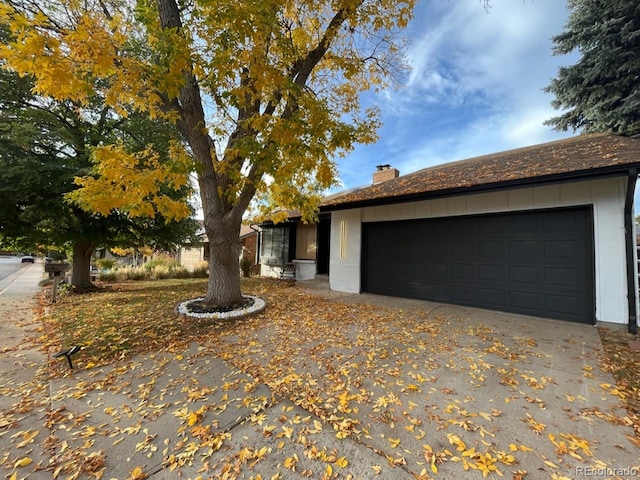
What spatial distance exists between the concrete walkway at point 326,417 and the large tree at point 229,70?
3.07 meters

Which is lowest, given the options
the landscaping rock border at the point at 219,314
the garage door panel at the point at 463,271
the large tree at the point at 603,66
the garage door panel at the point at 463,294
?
the landscaping rock border at the point at 219,314

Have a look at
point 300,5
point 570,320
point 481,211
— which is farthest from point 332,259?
point 300,5

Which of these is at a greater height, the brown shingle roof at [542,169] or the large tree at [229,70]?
the large tree at [229,70]

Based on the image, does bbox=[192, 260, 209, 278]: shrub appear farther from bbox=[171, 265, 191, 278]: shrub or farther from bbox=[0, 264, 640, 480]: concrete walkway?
bbox=[0, 264, 640, 480]: concrete walkway

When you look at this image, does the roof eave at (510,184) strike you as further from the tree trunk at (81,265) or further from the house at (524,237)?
the tree trunk at (81,265)

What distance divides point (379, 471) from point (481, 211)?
20.7 ft

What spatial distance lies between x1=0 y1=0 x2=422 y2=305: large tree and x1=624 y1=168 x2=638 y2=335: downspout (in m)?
4.72

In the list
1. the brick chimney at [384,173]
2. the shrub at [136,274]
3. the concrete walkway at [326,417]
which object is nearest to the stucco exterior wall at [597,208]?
Answer: the concrete walkway at [326,417]

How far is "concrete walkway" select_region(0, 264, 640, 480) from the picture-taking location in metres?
1.92

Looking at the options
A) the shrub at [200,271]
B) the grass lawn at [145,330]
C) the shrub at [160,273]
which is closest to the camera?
the grass lawn at [145,330]

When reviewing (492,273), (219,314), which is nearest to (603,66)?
(492,273)

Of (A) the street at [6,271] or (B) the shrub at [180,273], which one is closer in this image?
(A) the street at [6,271]

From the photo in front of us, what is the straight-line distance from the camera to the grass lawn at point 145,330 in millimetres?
3547

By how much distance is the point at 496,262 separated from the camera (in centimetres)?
638
